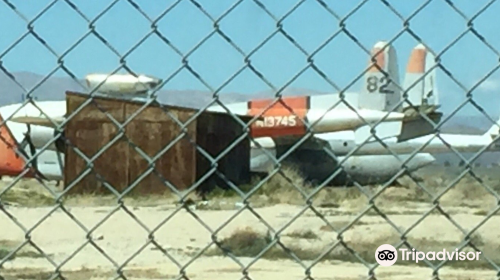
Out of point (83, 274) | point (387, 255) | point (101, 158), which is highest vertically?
point (387, 255)

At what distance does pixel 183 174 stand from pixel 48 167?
7203mm

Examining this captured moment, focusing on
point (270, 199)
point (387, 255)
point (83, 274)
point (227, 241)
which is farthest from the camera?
point (270, 199)

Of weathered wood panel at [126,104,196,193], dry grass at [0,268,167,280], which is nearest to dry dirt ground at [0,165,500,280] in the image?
dry grass at [0,268,167,280]

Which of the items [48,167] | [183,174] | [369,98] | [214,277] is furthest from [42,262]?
[369,98]

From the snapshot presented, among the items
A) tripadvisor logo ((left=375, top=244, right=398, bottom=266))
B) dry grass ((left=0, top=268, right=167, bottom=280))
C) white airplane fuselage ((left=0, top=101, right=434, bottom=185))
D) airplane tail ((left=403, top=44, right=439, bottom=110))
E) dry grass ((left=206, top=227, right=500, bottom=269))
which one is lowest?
white airplane fuselage ((left=0, top=101, right=434, bottom=185))

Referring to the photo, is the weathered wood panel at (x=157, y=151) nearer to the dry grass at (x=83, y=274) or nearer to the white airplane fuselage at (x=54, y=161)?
the white airplane fuselage at (x=54, y=161)

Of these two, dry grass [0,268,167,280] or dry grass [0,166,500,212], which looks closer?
dry grass [0,268,167,280]

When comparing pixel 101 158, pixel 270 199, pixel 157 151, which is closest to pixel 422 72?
pixel 270 199

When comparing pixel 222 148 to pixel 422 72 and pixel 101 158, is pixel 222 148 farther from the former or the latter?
pixel 422 72

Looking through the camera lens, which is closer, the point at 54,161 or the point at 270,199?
the point at 270,199

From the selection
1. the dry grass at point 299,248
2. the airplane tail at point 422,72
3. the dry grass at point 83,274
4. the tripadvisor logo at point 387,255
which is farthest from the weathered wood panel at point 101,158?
the tripadvisor logo at point 387,255

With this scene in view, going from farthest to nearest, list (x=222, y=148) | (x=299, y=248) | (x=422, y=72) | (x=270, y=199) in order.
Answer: (x=222, y=148), (x=270, y=199), (x=299, y=248), (x=422, y=72)

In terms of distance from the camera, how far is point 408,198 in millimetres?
18875

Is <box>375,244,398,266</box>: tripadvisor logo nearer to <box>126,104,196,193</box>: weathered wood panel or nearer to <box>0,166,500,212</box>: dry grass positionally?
<box>0,166,500,212</box>: dry grass
